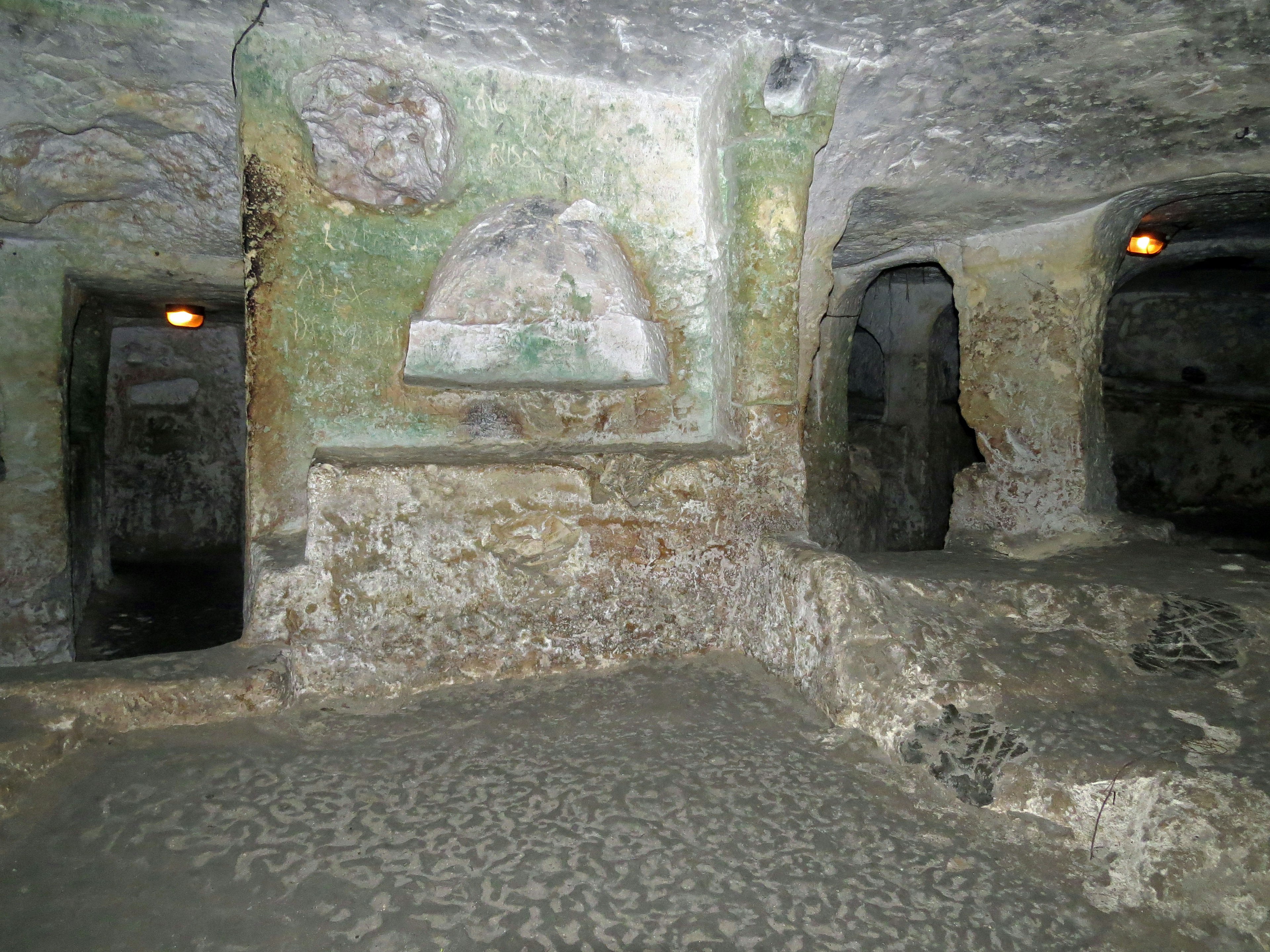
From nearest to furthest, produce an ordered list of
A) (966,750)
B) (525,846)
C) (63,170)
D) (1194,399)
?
(525,846) → (966,750) → (63,170) → (1194,399)

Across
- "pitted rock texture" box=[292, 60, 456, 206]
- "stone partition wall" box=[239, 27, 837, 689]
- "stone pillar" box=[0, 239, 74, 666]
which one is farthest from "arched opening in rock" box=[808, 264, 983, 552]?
"stone pillar" box=[0, 239, 74, 666]

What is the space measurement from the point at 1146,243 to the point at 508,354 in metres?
4.57

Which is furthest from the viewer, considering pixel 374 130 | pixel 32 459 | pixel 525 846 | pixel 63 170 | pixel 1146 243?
pixel 1146 243

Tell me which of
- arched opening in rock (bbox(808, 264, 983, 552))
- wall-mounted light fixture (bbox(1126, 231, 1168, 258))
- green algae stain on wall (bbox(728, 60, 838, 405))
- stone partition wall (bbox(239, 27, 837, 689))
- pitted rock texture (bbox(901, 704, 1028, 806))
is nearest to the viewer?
pitted rock texture (bbox(901, 704, 1028, 806))

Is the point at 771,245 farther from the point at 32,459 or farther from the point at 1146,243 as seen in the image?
the point at 1146,243

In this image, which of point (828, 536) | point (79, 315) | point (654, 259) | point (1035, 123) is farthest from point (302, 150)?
point (828, 536)

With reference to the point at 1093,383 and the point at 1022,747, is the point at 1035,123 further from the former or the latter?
the point at 1022,747

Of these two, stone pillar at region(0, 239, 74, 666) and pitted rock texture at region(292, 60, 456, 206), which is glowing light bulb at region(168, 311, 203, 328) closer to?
stone pillar at region(0, 239, 74, 666)

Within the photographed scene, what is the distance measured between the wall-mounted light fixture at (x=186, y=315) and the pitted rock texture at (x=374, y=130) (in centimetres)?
312

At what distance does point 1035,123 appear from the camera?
2746 millimetres

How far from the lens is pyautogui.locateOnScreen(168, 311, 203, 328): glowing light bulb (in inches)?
194

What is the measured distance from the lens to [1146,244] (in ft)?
16.1

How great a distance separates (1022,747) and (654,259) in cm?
195

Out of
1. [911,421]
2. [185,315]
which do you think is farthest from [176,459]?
[911,421]
